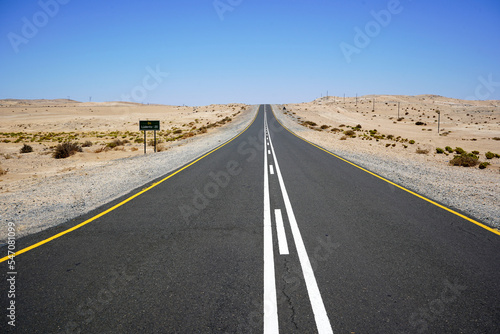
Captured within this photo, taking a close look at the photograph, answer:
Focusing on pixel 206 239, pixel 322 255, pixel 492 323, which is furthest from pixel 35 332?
pixel 492 323

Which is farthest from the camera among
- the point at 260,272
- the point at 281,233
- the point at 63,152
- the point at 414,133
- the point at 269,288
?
the point at 414,133

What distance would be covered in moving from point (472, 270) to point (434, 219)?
7.62 feet

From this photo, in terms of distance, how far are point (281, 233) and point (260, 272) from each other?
4.80 ft

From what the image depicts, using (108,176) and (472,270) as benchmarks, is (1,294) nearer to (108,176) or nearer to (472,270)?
(472,270)

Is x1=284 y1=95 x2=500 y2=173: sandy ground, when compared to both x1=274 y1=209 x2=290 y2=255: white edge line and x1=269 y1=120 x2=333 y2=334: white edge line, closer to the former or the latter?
x1=274 y1=209 x2=290 y2=255: white edge line

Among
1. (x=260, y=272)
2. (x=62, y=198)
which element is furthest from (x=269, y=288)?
(x=62, y=198)

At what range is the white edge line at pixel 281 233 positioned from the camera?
14.8ft

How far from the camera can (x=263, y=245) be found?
4.67m

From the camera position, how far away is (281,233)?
17.0 ft

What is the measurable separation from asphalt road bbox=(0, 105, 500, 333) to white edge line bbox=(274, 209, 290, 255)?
0.02m

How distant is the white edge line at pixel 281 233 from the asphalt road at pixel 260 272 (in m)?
0.02

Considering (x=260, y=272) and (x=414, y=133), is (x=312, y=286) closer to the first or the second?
(x=260, y=272)

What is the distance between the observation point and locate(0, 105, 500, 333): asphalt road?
291 cm

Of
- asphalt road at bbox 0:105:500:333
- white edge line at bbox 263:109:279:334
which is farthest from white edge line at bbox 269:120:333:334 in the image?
white edge line at bbox 263:109:279:334
